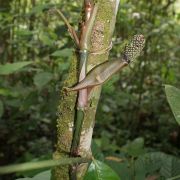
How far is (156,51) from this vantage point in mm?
2984

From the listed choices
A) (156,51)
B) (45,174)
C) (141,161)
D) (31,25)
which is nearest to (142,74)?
(156,51)

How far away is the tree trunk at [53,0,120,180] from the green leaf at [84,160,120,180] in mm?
17

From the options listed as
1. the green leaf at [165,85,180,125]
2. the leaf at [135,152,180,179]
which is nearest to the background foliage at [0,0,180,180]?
the leaf at [135,152,180,179]

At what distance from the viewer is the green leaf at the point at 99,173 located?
0.48 meters

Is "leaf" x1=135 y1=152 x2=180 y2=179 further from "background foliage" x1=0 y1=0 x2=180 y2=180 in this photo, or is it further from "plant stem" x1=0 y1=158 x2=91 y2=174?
"background foliage" x1=0 y1=0 x2=180 y2=180

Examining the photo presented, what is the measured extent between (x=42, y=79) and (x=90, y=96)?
110 centimetres

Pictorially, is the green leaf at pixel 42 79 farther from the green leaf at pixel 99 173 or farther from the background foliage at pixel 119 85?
the green leaf at pixel 99 173

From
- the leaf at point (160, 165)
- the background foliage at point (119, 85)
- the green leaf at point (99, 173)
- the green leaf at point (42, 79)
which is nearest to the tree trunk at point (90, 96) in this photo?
the green leaf at point (99, 173)

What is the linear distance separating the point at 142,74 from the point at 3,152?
1280mm

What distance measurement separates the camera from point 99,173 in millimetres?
480

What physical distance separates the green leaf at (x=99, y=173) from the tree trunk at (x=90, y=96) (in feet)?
0.06

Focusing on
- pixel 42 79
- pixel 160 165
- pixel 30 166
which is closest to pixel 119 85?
pixel 42 79

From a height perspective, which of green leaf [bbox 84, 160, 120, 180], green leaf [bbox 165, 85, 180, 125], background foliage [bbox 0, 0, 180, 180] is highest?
green leaf [bbox 165, 85, 180, 125]

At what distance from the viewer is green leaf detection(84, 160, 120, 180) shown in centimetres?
48
